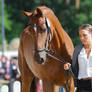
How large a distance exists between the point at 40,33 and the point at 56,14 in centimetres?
3217

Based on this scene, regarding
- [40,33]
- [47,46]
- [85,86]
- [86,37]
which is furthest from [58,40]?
[85,86]

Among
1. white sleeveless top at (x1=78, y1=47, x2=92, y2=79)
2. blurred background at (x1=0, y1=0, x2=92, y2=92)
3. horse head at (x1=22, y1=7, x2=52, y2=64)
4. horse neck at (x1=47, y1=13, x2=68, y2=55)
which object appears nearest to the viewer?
white sleeveless top at (x1=78, y1=47, x2=92, y2=79)

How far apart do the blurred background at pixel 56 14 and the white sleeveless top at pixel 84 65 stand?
25.3 m

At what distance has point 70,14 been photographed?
37062 millimetres

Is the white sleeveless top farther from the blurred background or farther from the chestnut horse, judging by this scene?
the blurred background

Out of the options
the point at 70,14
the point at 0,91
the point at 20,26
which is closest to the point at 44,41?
the point at 0,91

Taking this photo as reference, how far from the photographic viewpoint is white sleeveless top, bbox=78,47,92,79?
551 cm

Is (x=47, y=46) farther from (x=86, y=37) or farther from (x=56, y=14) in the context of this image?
(x=56, y=14)

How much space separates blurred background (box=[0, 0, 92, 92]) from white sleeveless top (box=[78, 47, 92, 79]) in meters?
25.3

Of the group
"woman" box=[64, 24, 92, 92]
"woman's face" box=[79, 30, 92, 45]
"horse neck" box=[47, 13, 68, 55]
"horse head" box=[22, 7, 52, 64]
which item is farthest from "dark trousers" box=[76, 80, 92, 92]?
"horse neck" box=[47, 13, 68, 55]

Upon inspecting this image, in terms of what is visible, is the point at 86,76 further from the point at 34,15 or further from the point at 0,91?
the point at 0,91

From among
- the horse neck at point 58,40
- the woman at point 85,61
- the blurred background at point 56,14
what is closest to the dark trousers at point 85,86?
the woman at point 85,61

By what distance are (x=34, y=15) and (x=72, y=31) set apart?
88.5ft

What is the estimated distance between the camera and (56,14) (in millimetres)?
38062
